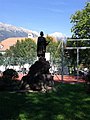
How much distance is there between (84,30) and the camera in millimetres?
44750

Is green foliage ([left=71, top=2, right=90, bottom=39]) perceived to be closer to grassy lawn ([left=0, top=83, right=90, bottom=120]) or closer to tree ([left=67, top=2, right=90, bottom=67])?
tree ([left=67, top=2, right=90, bottom=67])

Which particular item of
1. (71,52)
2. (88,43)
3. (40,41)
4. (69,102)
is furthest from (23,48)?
(69,102)

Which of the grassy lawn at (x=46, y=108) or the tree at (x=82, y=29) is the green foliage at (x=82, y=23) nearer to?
the tree at (x=82, y=29)

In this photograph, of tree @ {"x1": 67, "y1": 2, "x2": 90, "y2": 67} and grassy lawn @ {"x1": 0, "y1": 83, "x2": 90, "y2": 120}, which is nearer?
grassy lawn @ {"x1": 0, "y1": 83, "x2": 90, "y2": 120}

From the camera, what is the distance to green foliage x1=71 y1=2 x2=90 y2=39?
44.5m

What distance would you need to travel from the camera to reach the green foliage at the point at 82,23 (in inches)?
1752

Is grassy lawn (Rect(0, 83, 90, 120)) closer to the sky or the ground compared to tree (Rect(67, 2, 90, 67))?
closer to the ground

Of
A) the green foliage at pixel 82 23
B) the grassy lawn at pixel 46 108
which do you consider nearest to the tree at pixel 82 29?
the green foliage at pixel 82 23

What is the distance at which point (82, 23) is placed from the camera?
147 ft

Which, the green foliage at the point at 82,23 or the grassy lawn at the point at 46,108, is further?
the green foliage at the point at 82,23

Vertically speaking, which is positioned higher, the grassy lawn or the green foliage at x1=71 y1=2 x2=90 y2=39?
the green foliage at x1=71 y1=2 x2=90 y2=39

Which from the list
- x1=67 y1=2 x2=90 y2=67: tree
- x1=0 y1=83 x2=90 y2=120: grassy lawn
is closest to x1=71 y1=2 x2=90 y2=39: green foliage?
x1=67 y1=2 x2=90 y2=67: tree

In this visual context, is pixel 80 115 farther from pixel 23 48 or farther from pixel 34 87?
pixel 23 48

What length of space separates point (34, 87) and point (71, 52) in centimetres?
3241
